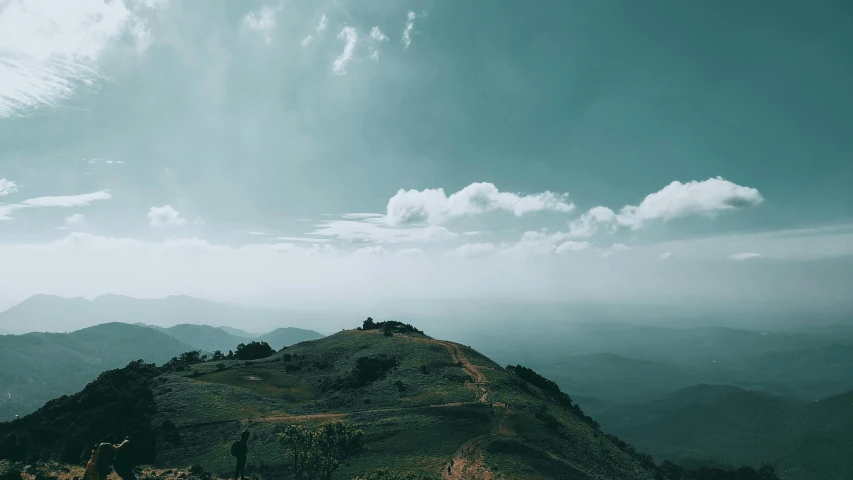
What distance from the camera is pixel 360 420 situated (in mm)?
67625

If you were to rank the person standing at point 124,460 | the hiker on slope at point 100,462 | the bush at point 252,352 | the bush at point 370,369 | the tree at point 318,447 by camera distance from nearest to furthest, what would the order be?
the hiker on slope at point 100,462
the person standing at point 124,460
the tree at point 318,447
the bush at point 370,369
the bush at point 252,352

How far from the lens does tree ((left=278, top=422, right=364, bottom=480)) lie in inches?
1871

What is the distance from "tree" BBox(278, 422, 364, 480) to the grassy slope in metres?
4.36

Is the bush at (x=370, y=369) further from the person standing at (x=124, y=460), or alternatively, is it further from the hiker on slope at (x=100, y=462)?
the hiker on slope at (x=100, y=462)

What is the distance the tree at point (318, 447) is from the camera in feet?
156

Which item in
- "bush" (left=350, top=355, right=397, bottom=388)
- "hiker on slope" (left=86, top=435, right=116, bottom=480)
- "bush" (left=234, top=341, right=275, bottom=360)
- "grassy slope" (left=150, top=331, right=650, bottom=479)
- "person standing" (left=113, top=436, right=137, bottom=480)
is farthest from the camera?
"bush" (left=234, top=341, right=275, bottom=360)

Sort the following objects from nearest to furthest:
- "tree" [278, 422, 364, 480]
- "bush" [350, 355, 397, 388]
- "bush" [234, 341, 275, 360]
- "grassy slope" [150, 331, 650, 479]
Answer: "tree" [278, 422, 364, 480] → "grassy slope" [150, 331, 650, 479] → "bush" [350, 355, 397, 388] → "bush" [234, 341, 275, 360]

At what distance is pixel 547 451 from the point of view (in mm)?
59031

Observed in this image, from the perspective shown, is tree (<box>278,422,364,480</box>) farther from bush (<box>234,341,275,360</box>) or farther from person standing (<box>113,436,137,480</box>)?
bush (<box>234,341,275,360</box>)

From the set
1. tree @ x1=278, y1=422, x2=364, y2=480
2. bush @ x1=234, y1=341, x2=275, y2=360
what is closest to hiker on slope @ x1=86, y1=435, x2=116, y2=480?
tree @ x1=278, y1=422, x2=364, y2=480

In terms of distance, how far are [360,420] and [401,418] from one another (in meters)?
6.94

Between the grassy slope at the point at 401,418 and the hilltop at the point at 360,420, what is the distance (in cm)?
25

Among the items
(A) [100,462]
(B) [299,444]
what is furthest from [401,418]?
(A) [100,462]

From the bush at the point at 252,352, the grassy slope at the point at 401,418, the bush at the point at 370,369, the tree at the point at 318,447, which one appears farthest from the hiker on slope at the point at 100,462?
the bush at the point at 252,352
